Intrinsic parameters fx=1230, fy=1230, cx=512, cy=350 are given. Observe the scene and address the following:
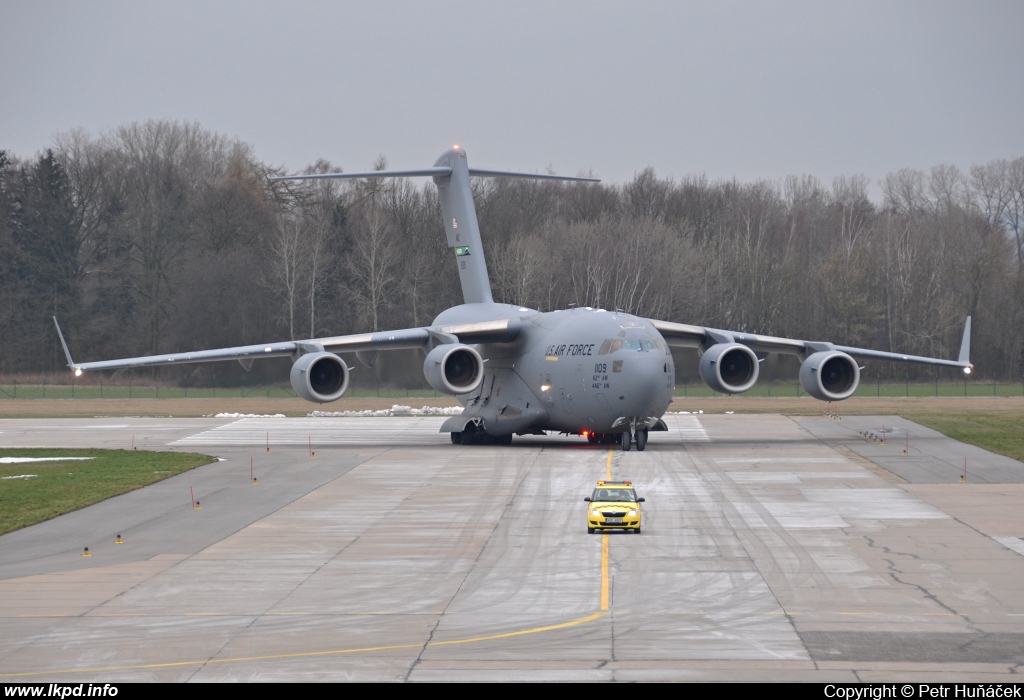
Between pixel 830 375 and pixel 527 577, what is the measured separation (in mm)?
22835

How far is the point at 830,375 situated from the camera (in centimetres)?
3650

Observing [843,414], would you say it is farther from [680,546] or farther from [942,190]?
[942,190]

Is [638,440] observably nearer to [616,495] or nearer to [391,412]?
[616,495]

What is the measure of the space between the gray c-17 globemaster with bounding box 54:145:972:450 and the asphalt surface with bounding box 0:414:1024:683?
267 centimetres

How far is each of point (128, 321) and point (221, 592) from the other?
60.5 meters

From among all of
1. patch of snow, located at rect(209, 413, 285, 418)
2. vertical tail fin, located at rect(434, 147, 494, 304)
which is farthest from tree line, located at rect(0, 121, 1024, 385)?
vertical tail fin, located at rect(434, 147, 494, 304)

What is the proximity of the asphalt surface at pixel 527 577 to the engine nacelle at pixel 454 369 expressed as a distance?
3.70 meters

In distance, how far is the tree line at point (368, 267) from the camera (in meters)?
68.2

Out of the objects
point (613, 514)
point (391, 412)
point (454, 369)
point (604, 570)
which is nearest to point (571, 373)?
point (454, 369)

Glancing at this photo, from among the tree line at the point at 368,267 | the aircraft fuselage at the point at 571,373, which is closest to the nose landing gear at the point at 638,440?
the aircraft fuselage at the point at 571,373

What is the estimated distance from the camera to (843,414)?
159ft

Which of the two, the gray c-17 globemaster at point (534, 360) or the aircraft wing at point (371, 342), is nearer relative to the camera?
the gray c-17 globemaster at point (534, 360)

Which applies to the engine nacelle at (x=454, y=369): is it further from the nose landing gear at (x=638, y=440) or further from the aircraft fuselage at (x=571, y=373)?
the nose landing gear at (x=638, y=440)
